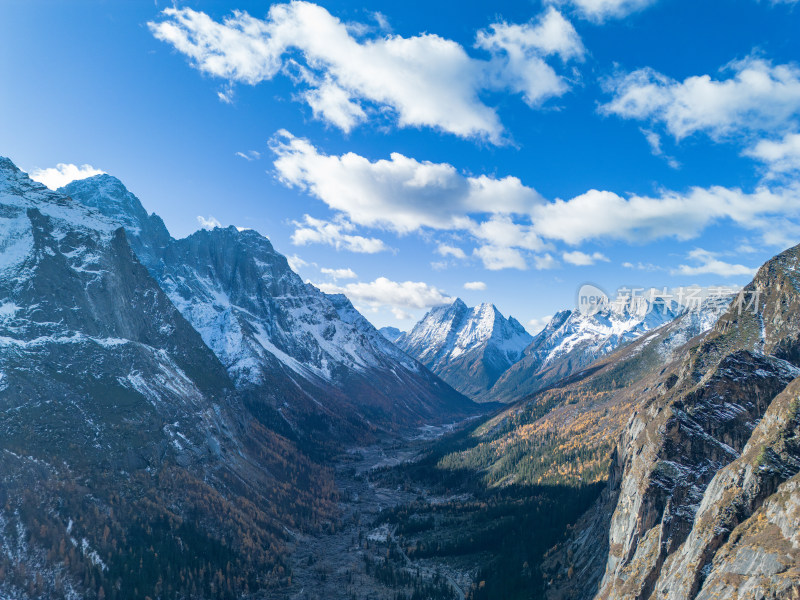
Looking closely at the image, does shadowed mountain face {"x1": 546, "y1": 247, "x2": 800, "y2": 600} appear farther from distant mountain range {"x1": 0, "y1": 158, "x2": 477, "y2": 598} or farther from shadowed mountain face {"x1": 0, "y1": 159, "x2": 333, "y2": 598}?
shadowed mountain face {"x1": 0, "y1": 159, "x2": 333, "y2": 598}

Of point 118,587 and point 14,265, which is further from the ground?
point 14,265

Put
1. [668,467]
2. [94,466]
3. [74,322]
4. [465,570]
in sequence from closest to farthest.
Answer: [668,467] < [94,466] < [465,570] < [74,322]

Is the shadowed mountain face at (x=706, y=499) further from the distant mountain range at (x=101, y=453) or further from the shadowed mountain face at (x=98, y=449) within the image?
the shadowed mountain face at (x=98, y=449)

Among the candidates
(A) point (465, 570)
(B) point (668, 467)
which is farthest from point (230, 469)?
(B) point (668, 467)

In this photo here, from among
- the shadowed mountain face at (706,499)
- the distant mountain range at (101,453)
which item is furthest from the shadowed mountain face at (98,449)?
the shadowed mountain face at (706,499)

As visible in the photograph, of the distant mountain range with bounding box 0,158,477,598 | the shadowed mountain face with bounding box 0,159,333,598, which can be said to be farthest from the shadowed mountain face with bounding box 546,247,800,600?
the shadowed mountain face with bounding box 0,159,333,598

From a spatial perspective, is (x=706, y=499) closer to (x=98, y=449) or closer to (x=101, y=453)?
(x=101, y=453)

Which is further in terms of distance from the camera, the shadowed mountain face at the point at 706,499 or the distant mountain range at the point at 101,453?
the distant mountain range at the point at 101,453

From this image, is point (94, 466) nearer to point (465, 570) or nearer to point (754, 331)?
point (465, 570)
